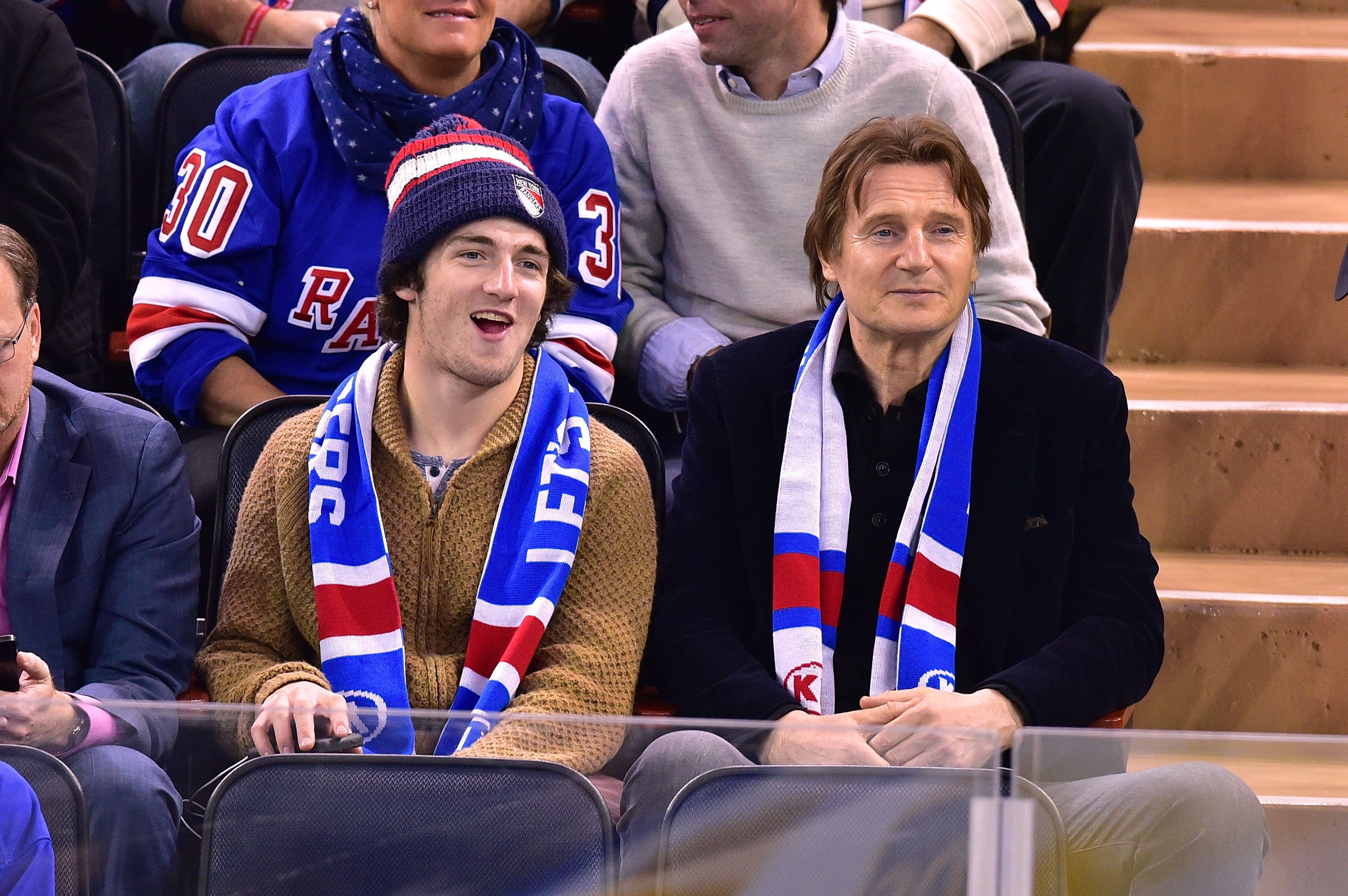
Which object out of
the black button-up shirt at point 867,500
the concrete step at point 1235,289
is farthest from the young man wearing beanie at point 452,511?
the concrete step at point 1235,289

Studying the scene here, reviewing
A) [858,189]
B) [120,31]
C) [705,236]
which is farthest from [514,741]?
[120,31]

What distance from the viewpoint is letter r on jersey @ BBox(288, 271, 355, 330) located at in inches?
88.0

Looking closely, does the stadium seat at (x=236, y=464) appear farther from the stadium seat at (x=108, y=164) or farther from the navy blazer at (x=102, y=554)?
the stadium seat at (x=108, y=164)

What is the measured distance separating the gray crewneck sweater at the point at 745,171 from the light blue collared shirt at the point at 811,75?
0.04 feet

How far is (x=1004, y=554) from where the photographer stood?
5.84 ft

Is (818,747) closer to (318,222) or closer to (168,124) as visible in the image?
(318,222)

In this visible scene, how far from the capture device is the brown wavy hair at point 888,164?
74.1 inches

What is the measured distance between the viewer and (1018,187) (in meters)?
2.54

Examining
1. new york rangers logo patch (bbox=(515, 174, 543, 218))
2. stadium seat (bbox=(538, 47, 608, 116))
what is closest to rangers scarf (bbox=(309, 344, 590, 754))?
new york rangers logo patch (bbox=(515, 174, 543, 218))

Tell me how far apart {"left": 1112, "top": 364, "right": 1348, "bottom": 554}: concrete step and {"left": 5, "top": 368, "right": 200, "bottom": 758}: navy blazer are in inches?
60.7

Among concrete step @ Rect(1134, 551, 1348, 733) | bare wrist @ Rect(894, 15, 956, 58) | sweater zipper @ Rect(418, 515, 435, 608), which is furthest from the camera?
bare wrist @ Rect(894, 15, 956, 58)

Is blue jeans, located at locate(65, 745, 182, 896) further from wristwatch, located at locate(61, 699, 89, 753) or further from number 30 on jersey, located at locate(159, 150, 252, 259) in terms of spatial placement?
number 30 on jersey, located at locate(159, 150, 252, 259)

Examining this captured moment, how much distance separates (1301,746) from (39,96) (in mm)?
1932

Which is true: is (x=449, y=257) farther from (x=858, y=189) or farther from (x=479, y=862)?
(x=479, y=862)
